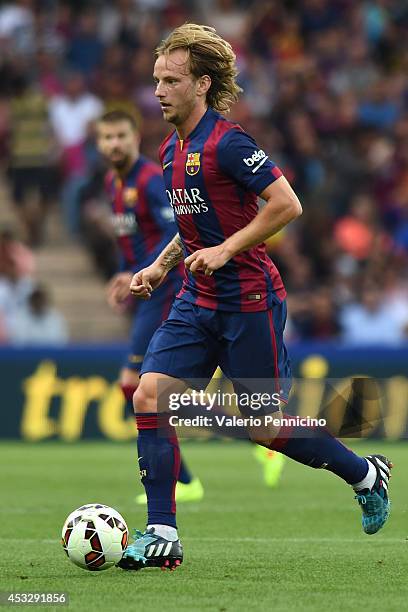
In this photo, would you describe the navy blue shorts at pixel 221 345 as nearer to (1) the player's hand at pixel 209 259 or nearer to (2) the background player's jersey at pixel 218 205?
(2) the background player's jersey at pixel 218 205

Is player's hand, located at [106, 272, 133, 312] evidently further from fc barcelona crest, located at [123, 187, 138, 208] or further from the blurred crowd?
the blurred crowd

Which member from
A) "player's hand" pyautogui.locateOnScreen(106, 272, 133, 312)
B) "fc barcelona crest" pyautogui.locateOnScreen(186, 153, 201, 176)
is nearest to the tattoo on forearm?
"fc barcelona crest" pyautogui.locateOnScreen(186, 153, 201, 176)

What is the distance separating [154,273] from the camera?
7.09 m

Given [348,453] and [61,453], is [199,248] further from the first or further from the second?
[61,453]

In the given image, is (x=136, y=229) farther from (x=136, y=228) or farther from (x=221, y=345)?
(x=221, y=345)

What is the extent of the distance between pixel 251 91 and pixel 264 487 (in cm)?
949

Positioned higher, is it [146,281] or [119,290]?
[146,281]

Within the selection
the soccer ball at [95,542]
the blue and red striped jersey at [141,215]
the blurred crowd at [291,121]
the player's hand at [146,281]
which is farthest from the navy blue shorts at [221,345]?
the blurred crowd at [291,121]

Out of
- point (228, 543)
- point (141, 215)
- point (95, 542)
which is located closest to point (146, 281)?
point (95, 542)

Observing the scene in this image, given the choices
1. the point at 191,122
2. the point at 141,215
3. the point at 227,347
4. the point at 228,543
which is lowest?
the point at 228,543

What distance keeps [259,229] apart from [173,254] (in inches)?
32.1

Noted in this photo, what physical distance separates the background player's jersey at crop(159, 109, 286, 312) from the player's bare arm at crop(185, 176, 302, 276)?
4.6 inches

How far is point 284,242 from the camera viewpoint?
17422 mm

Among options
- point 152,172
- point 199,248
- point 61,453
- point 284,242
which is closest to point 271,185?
point 199,248
